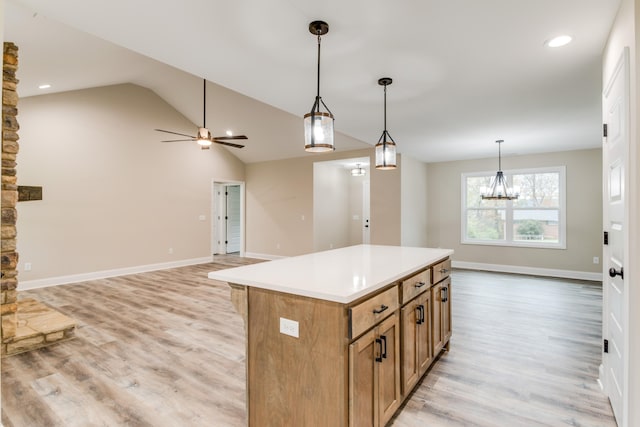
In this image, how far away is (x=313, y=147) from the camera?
2.22m

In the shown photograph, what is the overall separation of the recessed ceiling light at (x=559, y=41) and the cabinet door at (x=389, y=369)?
229 cm

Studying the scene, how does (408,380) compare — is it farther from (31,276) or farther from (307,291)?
(31,276)

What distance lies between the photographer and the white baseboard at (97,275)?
17.3 ft

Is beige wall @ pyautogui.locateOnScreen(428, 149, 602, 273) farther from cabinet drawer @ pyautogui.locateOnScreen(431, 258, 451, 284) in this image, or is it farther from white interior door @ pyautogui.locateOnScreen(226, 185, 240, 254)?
white interior door @ pyautogui.locateOnScreen(226, 185, 240, 254)

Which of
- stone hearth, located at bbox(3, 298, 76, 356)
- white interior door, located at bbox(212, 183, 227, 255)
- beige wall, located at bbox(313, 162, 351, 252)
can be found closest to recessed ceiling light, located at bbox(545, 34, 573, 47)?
stone hearth, located at bbox(3, 298, 76, 356)

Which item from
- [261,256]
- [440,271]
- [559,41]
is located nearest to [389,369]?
[440,271]

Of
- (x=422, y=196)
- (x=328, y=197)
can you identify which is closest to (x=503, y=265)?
(x=422, y=196)

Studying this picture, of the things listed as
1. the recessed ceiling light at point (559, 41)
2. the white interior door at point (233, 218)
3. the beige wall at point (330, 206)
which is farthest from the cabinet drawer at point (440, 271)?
the white interior door at point (233, 218)

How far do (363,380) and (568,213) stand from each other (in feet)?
21.9

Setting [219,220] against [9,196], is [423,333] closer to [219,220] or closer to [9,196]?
[9,196]

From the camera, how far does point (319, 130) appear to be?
7.18 feet

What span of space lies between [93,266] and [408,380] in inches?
244

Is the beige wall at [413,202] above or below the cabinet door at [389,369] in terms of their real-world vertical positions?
above

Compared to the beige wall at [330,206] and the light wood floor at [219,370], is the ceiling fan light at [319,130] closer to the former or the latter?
the light wood floor at [219,370]
